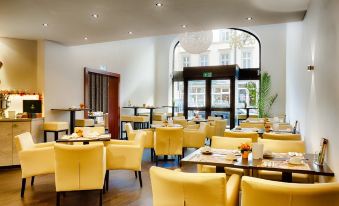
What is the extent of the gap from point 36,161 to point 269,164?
10.4 feet

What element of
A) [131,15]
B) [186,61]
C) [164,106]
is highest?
[186,61]

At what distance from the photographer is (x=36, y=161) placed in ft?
13.5

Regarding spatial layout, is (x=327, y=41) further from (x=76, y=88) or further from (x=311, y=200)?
(x=76, y=88)

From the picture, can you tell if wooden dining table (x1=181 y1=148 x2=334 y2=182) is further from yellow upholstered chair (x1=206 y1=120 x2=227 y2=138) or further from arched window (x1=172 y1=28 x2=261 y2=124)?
arched window (x1=172 y1=28 x2=261 y2=124)

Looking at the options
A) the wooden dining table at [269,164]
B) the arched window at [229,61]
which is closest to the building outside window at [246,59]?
the arched window at [229,61]

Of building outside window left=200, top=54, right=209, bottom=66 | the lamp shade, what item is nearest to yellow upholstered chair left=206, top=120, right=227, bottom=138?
the lamp shade

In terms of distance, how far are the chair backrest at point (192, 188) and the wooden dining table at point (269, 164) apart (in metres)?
0.75

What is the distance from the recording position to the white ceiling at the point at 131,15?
455cm

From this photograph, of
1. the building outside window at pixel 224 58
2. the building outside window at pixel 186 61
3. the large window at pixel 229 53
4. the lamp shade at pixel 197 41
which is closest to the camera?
the lamp shade at pixel 197 41

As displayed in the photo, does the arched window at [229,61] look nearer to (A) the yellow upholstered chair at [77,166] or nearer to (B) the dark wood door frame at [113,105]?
(B) the dark wood door frame at [113,105]

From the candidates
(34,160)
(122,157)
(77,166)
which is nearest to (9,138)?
(34,160)

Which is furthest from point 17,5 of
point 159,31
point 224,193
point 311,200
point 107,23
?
point 311,200

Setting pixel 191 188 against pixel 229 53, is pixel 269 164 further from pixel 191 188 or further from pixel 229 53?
pixel 229 53

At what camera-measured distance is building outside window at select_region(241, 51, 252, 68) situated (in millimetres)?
12336
